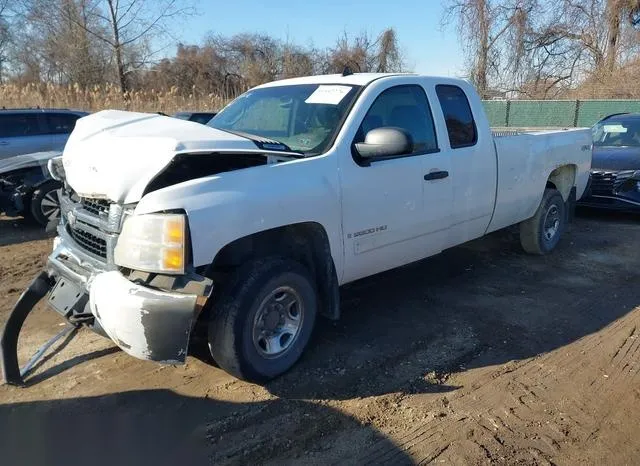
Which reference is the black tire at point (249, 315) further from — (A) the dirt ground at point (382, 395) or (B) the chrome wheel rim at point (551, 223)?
(B) the chrome wheel rim at point (551, 223)

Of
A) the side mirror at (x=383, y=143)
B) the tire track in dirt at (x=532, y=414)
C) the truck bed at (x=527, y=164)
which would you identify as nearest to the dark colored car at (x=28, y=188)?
the side mirror at (x=383, y=143)

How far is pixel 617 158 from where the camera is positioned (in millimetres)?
9047

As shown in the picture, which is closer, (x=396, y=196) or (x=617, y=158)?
(x=396, y=196)

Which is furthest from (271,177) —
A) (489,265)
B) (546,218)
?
(546,218)

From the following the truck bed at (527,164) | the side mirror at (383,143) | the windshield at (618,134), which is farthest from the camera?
the windshield at (618,134)

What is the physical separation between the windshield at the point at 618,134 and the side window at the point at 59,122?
10.0m

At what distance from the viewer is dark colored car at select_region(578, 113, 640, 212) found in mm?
8617

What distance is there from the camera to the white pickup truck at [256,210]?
308cm

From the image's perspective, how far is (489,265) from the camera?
6.40 metres

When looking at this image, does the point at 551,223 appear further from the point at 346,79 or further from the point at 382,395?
the point at 382,395

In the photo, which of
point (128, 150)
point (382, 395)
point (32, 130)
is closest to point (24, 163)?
point (32, 130)

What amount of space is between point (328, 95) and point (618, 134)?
25.9 feet

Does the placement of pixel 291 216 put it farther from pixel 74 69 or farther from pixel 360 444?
pixel 74 69

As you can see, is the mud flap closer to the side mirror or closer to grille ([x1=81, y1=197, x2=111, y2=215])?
grille ([x1=81, y1=197, x2=111, y2=215])
